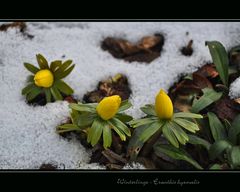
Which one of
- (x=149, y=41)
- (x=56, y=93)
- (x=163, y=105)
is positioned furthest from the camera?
(x=149, y=41)

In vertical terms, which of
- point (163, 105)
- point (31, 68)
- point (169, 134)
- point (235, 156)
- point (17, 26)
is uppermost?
point (17, 26)

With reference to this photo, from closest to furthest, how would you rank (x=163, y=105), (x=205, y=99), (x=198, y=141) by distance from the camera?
(x=163, y=105), (x=198, y=141), (x=205, y=99)

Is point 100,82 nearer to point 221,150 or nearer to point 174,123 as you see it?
point 174,123

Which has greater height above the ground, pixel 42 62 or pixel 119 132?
pixel 42 62

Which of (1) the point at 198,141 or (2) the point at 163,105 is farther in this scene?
(1) the point at 198,141

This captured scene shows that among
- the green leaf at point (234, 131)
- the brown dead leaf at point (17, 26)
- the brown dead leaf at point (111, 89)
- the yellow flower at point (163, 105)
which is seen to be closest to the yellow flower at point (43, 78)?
the brown dead leaf at point (111, 89)

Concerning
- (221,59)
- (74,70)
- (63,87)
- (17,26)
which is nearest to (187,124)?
(221,59)

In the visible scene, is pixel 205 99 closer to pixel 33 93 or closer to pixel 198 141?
pixel 198 141
